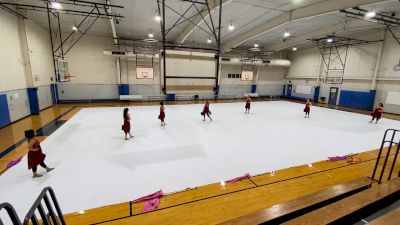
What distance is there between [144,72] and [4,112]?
30.4 feet

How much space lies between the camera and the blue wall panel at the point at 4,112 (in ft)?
26.5

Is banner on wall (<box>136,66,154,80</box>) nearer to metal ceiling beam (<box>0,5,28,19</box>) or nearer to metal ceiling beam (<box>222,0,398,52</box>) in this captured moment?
metal ceiling beam (<box>0,5,28,19</box>)

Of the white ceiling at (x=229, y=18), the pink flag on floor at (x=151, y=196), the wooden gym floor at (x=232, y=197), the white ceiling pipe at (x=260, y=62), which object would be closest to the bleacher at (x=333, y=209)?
the wooden gym floor at (x=232, y=197)

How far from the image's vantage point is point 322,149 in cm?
614

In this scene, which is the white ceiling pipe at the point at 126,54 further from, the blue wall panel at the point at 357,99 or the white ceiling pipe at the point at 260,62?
the blue wall panel at the point at 357,99

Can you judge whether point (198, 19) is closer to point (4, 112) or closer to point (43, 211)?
point (4, 112)

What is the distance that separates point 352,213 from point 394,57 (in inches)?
639

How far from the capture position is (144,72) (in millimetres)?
15969

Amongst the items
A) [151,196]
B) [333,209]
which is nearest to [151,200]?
[151,196]

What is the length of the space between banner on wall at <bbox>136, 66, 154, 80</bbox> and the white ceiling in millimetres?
2585

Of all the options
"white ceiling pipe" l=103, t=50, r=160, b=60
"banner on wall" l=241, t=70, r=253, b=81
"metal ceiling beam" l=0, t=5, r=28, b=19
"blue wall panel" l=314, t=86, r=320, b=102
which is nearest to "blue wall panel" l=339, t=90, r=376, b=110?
"blue wall panel" l=314, t=86, r=320, b=102

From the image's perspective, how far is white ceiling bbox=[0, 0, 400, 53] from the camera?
9375 millimetres

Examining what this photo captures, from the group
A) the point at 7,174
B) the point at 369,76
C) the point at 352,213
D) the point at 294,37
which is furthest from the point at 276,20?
the point at 7,174

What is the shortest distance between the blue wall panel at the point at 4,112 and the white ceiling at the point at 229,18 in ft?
14.9
